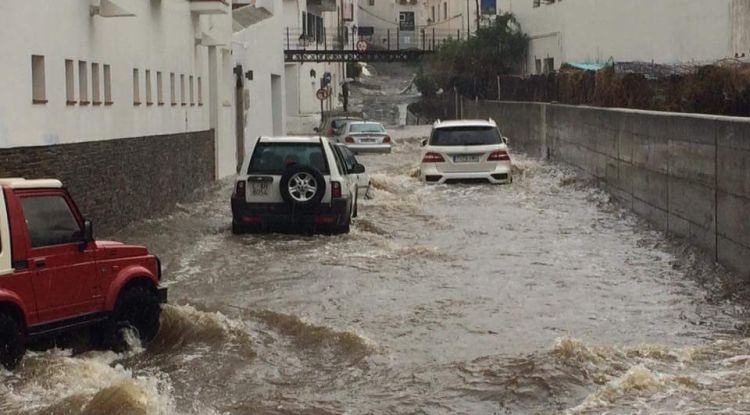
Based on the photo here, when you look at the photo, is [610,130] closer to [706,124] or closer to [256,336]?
[706,124]

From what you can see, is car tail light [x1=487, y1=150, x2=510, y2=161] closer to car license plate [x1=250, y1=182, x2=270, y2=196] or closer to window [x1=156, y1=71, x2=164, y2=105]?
window [x1=156, y1=71, x2=164, y2=105]

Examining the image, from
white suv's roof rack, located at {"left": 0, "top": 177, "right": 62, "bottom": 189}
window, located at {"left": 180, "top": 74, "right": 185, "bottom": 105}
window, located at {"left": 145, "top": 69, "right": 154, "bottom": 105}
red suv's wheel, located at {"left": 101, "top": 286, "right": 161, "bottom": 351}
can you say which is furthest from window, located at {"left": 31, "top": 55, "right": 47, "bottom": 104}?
window, located at {"left": 180, "top": 74, "right": 185, "bottom": 105}

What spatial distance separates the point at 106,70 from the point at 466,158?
34.9 feet

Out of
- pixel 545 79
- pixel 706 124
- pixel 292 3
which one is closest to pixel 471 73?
pixel 292 3

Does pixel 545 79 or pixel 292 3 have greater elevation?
pixel 292 3

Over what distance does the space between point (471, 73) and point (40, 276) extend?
56525 millimetres

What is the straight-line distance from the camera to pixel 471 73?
215ft

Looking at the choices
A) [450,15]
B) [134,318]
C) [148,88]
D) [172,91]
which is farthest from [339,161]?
[450,15]

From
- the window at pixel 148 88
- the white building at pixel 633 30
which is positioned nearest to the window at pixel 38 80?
the window at pixel 148 88

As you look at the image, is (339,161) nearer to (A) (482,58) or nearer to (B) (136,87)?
(B) (136,87)

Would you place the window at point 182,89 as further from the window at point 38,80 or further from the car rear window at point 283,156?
the window at point 38,80

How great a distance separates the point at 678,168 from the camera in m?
18.5

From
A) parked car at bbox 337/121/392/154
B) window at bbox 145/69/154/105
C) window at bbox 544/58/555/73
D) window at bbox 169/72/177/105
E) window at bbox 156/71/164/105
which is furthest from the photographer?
window at bbox 544/58/555/73

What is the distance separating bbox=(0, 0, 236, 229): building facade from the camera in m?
16.2
